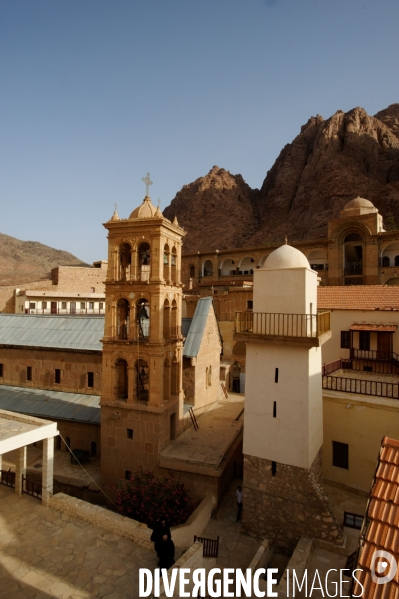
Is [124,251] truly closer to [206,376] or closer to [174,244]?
[174,244]

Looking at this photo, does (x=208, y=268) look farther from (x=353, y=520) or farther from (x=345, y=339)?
(x=353, y=520)

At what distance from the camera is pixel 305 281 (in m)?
10.3

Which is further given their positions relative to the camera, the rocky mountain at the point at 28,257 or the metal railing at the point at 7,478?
the rocky mountain at the point at 28,257

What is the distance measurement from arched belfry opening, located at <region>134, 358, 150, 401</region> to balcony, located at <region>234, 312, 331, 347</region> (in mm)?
4508

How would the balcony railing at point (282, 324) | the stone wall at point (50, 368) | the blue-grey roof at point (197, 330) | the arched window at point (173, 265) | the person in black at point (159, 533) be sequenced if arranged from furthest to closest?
the stone wall at point (50, 368) < the blue-grey roof at point (197, 330) < the arched window at point (173, 265) < the balcony railing at point (282, 324) < the person in black at point (159, 533)

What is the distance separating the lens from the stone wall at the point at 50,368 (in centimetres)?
1673

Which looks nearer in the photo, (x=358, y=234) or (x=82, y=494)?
(x=82, y=494)

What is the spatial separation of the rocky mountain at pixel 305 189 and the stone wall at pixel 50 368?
1669 inches

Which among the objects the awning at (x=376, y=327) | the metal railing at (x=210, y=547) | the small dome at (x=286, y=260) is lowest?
the metal railing at (x=210, y=547)

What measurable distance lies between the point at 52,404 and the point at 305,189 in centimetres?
5705

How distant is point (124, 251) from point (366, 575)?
12.3 metres

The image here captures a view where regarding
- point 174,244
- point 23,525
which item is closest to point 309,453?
point 23,525

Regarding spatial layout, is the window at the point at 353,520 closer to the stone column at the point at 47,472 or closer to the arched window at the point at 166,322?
the arched window at the point at 166,322

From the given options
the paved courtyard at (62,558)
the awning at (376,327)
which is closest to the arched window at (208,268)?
the awning at (376,327)
